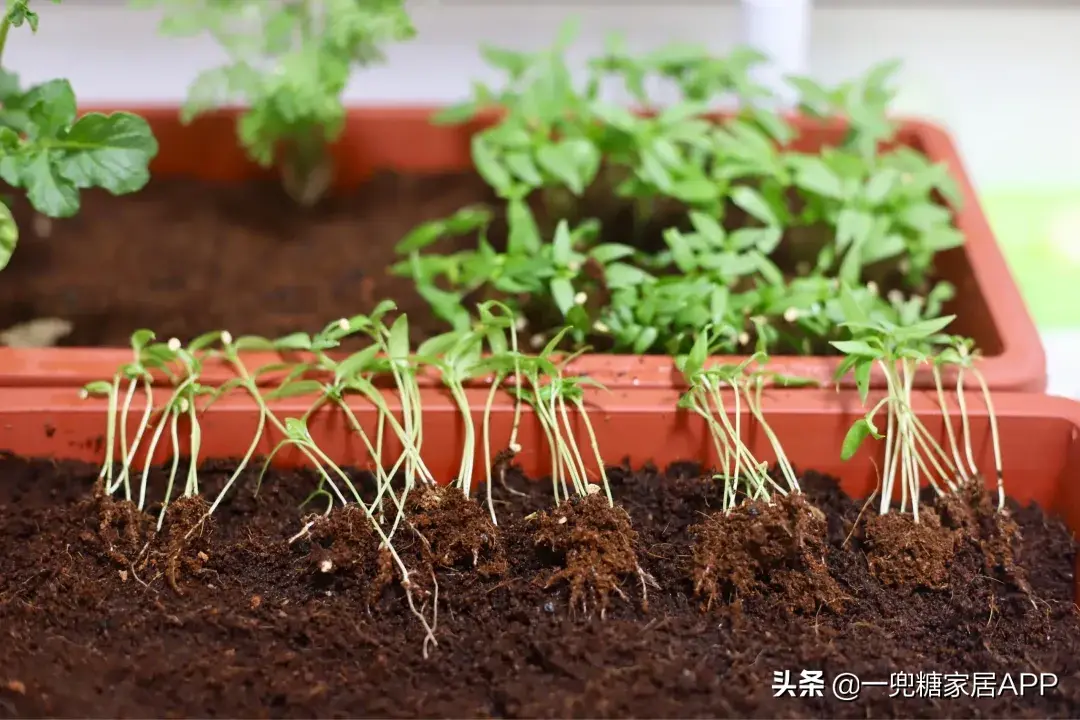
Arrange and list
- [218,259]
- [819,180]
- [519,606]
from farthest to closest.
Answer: [218,259] < [819,180] < [519,606]

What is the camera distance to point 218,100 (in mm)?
1404

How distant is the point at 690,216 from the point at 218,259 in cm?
70

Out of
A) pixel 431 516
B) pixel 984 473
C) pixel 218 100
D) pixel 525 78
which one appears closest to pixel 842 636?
pixel 984 473

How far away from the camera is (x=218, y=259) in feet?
4.43

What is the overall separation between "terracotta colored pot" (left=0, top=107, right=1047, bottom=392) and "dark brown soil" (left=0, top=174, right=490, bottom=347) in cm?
4

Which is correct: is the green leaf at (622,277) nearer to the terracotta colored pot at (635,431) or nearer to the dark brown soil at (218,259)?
the terracotta colored pot at (635,431)

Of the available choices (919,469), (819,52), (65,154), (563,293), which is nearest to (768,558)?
(919,469)

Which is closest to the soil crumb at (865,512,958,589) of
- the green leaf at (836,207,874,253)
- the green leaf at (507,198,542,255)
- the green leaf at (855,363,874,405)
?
the green leaf at (855,363,874,405)

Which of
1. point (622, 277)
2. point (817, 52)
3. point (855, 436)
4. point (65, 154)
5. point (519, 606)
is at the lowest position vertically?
point (519, 606)

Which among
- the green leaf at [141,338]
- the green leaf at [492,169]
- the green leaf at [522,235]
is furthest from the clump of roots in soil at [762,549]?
the green leaf at [141,338]

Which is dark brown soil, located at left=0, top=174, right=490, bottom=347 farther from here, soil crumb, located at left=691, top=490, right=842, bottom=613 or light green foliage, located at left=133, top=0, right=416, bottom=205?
soil crumb, located at left=691, top=490, right=842, bottom=613

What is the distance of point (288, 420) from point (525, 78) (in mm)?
748

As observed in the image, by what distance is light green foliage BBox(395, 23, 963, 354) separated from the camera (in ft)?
3.50

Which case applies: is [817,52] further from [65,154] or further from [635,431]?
[65,154]
